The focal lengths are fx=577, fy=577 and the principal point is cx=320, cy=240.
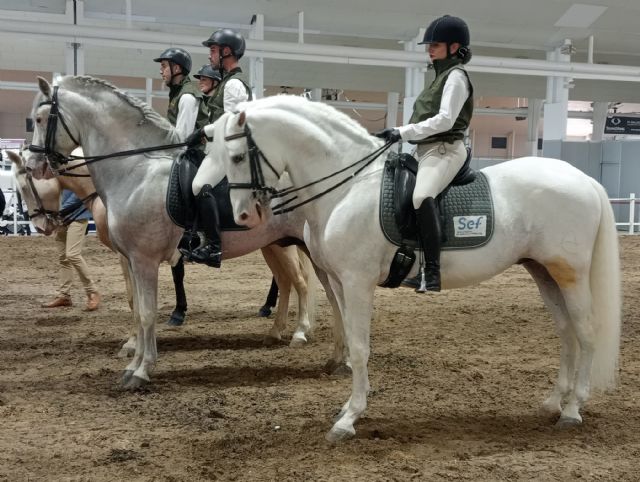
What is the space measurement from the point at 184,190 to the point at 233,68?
1186mm

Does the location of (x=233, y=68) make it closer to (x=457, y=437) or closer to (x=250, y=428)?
(x=250, y=428)

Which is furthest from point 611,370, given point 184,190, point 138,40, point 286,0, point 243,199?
point 286,0

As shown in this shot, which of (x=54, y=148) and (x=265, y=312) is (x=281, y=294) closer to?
(x=265, y=312)

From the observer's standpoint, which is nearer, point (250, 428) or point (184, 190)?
point (250, 428)

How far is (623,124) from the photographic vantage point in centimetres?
1927

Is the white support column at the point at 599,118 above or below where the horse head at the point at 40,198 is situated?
above

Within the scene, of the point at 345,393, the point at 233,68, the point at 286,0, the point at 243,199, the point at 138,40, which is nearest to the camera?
the point at 243,199

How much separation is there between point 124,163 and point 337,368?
7.81 ft

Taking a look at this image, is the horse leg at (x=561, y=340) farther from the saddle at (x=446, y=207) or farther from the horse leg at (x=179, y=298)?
the horse leg at (x=179, y=298)

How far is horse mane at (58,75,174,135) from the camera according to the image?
4.52 metres

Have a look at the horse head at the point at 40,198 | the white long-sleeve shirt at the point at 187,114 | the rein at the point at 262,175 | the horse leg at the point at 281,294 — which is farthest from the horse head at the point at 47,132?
the horse leg at the point at 281,294

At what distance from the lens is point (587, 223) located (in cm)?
355

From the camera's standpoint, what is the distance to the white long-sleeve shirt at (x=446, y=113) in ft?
10.8

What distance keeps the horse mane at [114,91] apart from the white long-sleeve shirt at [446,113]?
2225 millimetres
